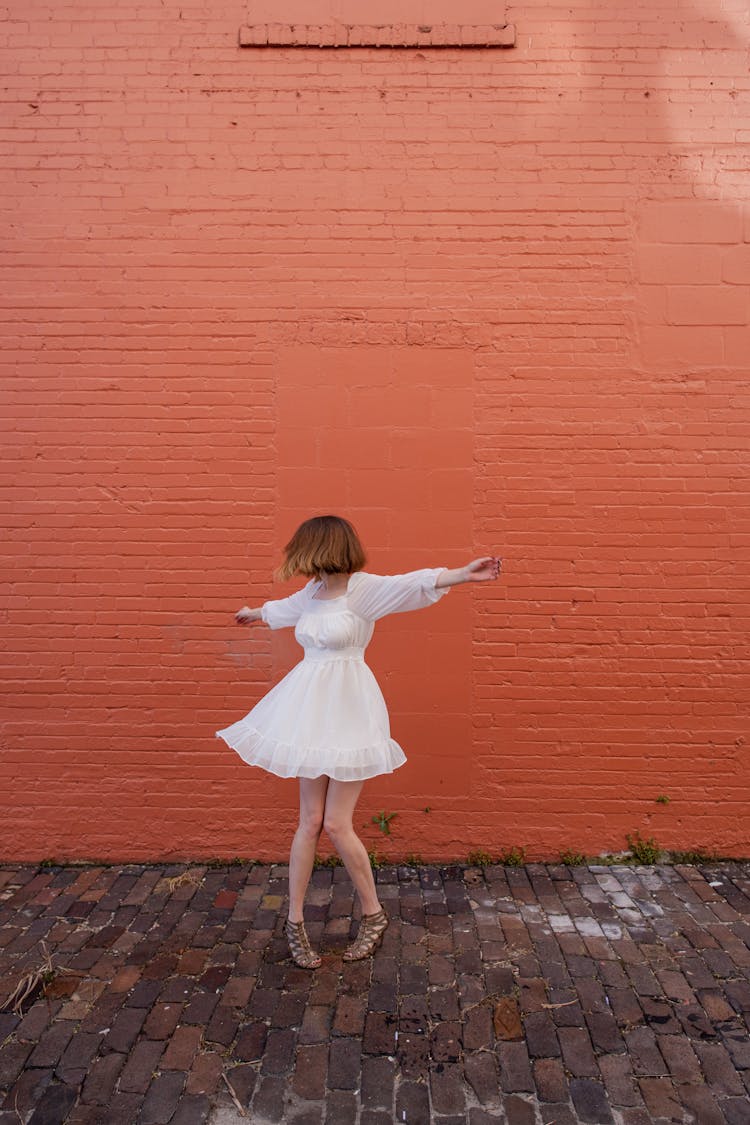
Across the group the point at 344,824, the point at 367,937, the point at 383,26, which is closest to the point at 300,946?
the point at 367,937

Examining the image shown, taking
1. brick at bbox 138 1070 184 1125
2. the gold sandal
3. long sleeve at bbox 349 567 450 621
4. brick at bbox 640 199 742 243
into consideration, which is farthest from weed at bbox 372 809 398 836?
brick at bbox 640 199 742 243

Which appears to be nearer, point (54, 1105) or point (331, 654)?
point (54, 1105)

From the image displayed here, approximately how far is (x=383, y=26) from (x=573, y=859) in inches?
187

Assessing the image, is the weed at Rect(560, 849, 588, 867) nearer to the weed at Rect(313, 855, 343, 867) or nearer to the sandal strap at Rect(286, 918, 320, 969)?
the weed at Rect(313, 855, 343, 867)

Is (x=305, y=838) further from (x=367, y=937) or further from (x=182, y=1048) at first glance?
(x=182, y=1048)

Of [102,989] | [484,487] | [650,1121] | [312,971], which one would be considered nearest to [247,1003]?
[312,971]

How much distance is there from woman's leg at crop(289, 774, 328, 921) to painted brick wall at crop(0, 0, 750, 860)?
952mm

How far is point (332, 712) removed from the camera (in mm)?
3363

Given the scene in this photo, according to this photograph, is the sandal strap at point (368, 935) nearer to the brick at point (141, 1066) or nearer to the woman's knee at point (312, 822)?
the woman's knee at point (312, 822)

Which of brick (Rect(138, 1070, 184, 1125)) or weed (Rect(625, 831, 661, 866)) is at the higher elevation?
weed (Rect(625, 831, 661, 866))

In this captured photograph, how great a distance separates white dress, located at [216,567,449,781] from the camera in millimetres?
3297

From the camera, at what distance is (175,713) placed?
4.46m

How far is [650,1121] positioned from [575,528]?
8.96 ft

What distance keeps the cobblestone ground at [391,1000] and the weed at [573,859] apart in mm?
94
